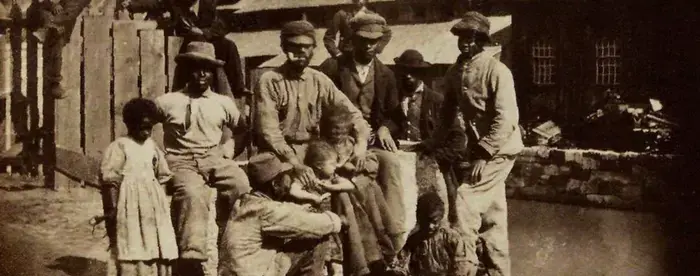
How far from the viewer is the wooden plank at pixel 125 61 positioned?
862 centimetres

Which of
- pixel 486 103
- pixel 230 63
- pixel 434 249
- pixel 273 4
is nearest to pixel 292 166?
pixel 434 249

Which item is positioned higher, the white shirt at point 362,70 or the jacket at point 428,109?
the white shirt at point 362,70

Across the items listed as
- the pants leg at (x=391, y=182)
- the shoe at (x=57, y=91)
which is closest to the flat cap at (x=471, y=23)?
the pants leg at (x=391, y=182)

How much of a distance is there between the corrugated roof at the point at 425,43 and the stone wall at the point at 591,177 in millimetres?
8350

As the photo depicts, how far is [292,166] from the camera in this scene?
20.7ft

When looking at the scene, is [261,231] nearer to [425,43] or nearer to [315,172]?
[315,172]

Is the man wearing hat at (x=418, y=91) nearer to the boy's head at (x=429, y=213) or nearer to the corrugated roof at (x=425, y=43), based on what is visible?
the boy's head at (x=429, y=213)

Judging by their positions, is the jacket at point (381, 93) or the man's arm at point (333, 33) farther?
the man's arm at point (333, 33)

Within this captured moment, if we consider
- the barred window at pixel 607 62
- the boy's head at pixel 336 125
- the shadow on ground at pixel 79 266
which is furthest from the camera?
the barred window at pixel 607 62

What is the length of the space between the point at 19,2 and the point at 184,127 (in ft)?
14.7

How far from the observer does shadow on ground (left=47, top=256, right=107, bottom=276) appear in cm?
797

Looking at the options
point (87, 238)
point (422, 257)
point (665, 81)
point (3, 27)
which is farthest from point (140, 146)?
point (665, 81)

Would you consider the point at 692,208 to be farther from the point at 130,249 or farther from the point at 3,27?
the point at 3,27

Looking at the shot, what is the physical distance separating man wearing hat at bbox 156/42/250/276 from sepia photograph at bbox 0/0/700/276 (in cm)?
1
